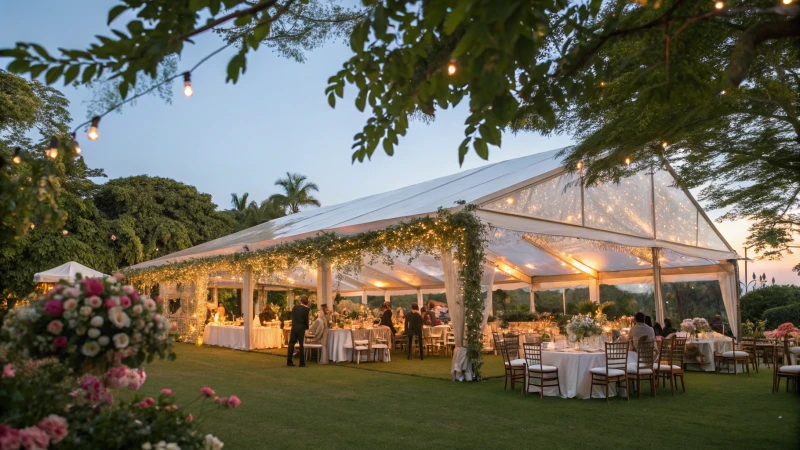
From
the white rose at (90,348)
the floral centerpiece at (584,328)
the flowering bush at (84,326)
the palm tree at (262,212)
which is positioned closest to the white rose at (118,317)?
the flowering bush at (84,326)

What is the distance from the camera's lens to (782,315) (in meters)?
17.8

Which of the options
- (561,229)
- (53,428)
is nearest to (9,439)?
(53,428)

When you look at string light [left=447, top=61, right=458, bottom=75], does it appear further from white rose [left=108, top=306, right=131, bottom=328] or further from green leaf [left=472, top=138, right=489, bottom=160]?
white rose [left=108, top=306, right=131, bottom=328]

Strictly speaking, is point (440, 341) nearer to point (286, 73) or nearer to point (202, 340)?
point (202, 340)

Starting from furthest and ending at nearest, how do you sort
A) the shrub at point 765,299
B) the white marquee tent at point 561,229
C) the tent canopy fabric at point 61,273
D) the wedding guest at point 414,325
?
1. the shrub at point 765,299
2. the tent canopy fabric at point 61,273
3. the wedding guest at point 414,325
4. the white marquee tent at point 561,229

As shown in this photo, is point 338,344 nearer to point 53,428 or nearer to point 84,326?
point 84,326

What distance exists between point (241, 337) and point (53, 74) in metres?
15.3

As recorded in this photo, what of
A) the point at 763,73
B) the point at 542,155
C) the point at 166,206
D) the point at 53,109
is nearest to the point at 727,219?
the point at 542,155

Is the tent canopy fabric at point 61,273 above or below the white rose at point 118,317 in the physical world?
above

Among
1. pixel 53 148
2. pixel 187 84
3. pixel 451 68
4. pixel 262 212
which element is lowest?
pixel 53 148

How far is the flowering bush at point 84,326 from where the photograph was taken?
2699 mm

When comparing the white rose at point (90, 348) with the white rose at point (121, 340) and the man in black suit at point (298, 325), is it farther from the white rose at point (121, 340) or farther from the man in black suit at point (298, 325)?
the man in black suit at point (298, 325)

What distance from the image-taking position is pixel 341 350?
1376 centimetres

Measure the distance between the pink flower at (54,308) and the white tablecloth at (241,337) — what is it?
14.4 metres
